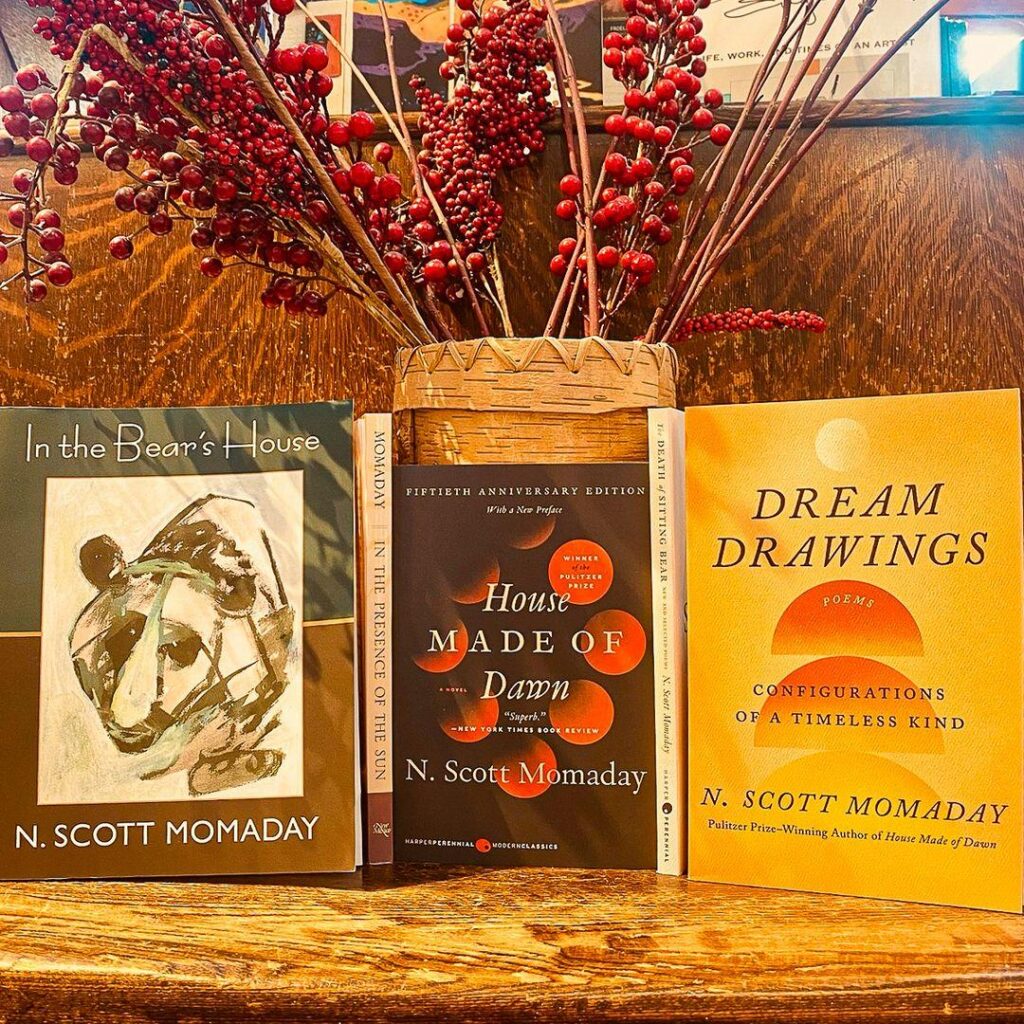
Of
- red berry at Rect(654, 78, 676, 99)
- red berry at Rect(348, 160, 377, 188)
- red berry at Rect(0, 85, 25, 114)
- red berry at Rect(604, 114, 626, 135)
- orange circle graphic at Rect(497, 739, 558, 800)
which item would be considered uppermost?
red berry at Rect(654, 78, 676, 99)

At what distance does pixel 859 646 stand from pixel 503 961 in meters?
0.31

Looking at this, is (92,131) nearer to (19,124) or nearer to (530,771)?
(19,124)

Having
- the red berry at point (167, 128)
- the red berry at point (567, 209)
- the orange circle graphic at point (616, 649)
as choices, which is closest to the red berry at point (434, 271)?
the red berry at point (567, 209)

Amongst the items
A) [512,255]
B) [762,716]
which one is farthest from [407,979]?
[512,255]

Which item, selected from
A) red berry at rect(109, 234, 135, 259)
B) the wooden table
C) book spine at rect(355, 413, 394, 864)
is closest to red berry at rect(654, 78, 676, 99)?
book spine at rect(355, 413, 394, 864)

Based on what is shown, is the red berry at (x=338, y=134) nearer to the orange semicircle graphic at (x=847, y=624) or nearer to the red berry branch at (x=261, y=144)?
the red berry branch at (x=261, y=144)

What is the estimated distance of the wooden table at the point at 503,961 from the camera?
51 cm

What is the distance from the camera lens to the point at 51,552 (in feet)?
2.22

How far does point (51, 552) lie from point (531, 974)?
0.44 m

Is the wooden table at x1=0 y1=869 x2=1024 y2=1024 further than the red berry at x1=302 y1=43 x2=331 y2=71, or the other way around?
the red berry at x1=302 y1=43 x2=331 y2=71

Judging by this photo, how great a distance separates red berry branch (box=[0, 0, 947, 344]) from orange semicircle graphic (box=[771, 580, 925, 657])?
10.9 inches

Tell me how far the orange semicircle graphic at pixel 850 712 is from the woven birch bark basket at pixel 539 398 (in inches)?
8.2

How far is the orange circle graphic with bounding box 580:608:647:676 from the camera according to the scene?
2.28ft

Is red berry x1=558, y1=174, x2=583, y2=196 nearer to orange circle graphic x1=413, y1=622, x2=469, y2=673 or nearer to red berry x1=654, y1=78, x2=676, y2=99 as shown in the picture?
red berry x1=654, y1=78, x2=676, y2=99
